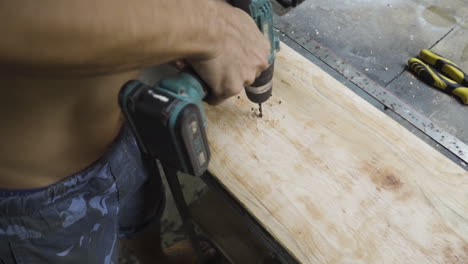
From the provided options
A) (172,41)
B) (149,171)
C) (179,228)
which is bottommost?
(179,228)

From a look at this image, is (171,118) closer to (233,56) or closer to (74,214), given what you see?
(233,56)

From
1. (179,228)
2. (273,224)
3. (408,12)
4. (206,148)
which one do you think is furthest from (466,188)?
(408,12)

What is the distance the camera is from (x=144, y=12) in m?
0.60

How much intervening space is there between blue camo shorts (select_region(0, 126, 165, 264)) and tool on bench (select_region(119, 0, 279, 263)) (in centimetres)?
22

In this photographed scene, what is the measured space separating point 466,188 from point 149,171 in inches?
35.8

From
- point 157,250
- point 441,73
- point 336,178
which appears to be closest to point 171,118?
point 336,178

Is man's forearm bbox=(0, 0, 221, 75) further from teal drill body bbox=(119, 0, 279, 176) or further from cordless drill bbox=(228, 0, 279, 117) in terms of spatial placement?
cordless drill bbox=(228, 0, 279, 117)

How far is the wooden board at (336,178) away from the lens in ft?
2.98

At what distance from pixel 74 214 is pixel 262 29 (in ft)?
2.13

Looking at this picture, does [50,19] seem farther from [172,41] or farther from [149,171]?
[149,171]

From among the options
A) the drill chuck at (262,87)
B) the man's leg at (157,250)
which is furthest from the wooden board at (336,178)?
the man's leg at (157,250)

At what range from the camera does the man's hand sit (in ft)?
2.64

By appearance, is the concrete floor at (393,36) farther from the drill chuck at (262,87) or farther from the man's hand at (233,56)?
the man's hand at (233,56)

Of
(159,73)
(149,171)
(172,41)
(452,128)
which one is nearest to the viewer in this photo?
(172,41)
